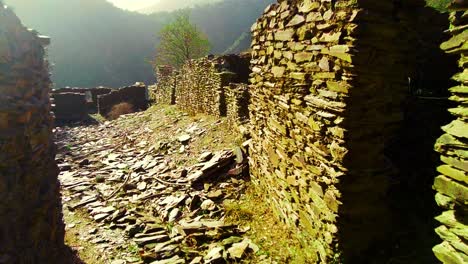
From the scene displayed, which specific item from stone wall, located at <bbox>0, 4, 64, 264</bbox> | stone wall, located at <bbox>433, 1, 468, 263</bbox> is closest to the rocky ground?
stone wall, located at <bbox>0, 4, 64, 264</bbox>

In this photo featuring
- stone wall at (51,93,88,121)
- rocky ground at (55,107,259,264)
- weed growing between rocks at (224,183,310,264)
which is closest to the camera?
weed growing between rocks at (224,183,310,264)

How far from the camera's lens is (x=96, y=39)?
6425cm

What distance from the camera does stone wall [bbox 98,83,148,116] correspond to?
82.2 feet

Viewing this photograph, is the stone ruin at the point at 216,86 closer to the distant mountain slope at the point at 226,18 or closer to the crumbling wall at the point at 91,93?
the crumbling wall at the point at 91,93

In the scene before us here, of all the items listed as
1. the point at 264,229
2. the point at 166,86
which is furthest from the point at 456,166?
the point at 166,86

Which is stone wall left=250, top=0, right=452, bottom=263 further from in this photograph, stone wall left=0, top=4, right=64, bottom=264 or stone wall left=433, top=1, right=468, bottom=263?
stone wall left=0, top=4, right=64, bottom=264

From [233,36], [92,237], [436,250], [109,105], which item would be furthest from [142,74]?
[436,250]

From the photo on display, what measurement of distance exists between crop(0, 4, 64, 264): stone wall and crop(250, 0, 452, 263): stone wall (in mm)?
3662

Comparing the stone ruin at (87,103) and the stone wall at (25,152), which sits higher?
the stone wall at (25,152)

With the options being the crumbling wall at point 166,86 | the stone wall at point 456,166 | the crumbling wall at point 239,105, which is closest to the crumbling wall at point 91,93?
the crumbling wall at point 166,86

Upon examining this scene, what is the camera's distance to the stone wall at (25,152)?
4.46 m

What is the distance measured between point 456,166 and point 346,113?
1.35 metres

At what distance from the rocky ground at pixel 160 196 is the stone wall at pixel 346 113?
61.3 inches

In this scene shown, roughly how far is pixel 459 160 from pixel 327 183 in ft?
5.86
